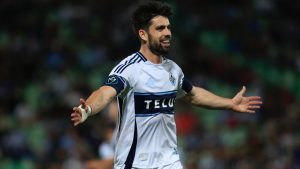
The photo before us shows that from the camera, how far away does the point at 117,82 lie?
6.79m

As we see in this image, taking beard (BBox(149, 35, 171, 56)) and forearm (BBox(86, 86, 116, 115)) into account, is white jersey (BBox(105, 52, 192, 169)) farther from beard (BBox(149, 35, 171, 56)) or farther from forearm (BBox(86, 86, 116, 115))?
forearm (BBox(86, 86, 116, 115))

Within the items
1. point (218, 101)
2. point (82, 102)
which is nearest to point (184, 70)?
point (218, 101)

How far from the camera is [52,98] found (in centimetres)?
1491

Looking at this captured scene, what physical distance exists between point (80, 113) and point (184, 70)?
900 cm

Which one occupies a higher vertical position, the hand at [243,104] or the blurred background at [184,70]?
the hand at [243,104]

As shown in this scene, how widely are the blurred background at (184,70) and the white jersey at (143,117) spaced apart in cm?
506

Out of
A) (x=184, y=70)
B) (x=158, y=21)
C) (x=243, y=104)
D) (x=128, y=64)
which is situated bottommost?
(x=184, y=70)

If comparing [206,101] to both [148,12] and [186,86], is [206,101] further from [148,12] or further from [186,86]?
[148,12]

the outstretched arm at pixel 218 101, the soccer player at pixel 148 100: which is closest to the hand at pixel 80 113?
the soccer player at pixel 148 100

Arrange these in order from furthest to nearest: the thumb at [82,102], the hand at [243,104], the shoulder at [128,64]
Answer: the hand at [243,104]
the shoulder at [128,64]
the thumb at [82,102]

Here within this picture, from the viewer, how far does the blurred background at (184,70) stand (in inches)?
523

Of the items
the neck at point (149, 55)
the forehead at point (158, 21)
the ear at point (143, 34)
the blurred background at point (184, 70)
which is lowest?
the blurred background at point (184, 70)

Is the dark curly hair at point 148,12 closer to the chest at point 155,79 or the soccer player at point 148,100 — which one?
the soccer player at point 148,100

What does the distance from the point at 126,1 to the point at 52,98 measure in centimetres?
332
